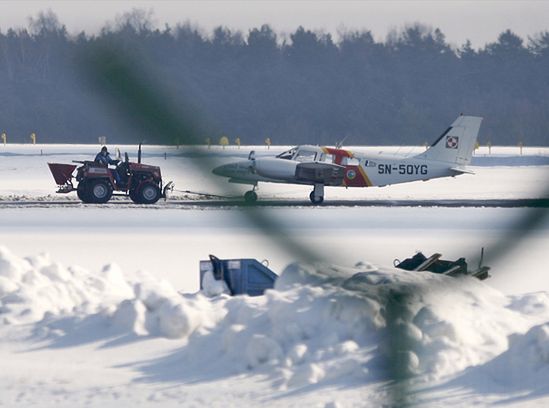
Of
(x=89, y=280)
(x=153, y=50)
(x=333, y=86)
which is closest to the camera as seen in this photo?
(x=153, y=50)

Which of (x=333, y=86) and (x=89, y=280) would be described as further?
(x=89, y=280)

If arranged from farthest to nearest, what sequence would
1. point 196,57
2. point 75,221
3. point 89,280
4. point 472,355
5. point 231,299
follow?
point 75,221
point 89,280
point 231,299
point 472,355
point 196,57

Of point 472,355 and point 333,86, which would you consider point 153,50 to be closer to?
point 333,86

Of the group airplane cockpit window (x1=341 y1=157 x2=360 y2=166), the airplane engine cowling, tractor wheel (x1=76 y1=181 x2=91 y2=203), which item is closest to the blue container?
tractor wheel (x1=76 y1=181 x2=91 y2=203)

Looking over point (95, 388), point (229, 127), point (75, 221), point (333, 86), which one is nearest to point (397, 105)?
point (333, 86)

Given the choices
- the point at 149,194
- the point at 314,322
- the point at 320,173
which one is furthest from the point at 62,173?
the point at 314,322

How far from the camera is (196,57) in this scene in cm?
162

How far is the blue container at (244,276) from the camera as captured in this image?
6.98 m

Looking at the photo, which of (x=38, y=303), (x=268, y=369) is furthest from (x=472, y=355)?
(x=38, y=303)

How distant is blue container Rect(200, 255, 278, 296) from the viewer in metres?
6.98

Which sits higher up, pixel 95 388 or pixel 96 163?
pixel 96 163

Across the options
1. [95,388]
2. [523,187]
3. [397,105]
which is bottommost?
[95,388]

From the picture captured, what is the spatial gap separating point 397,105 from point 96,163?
22.6m

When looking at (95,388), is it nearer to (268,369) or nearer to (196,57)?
(268,369)
